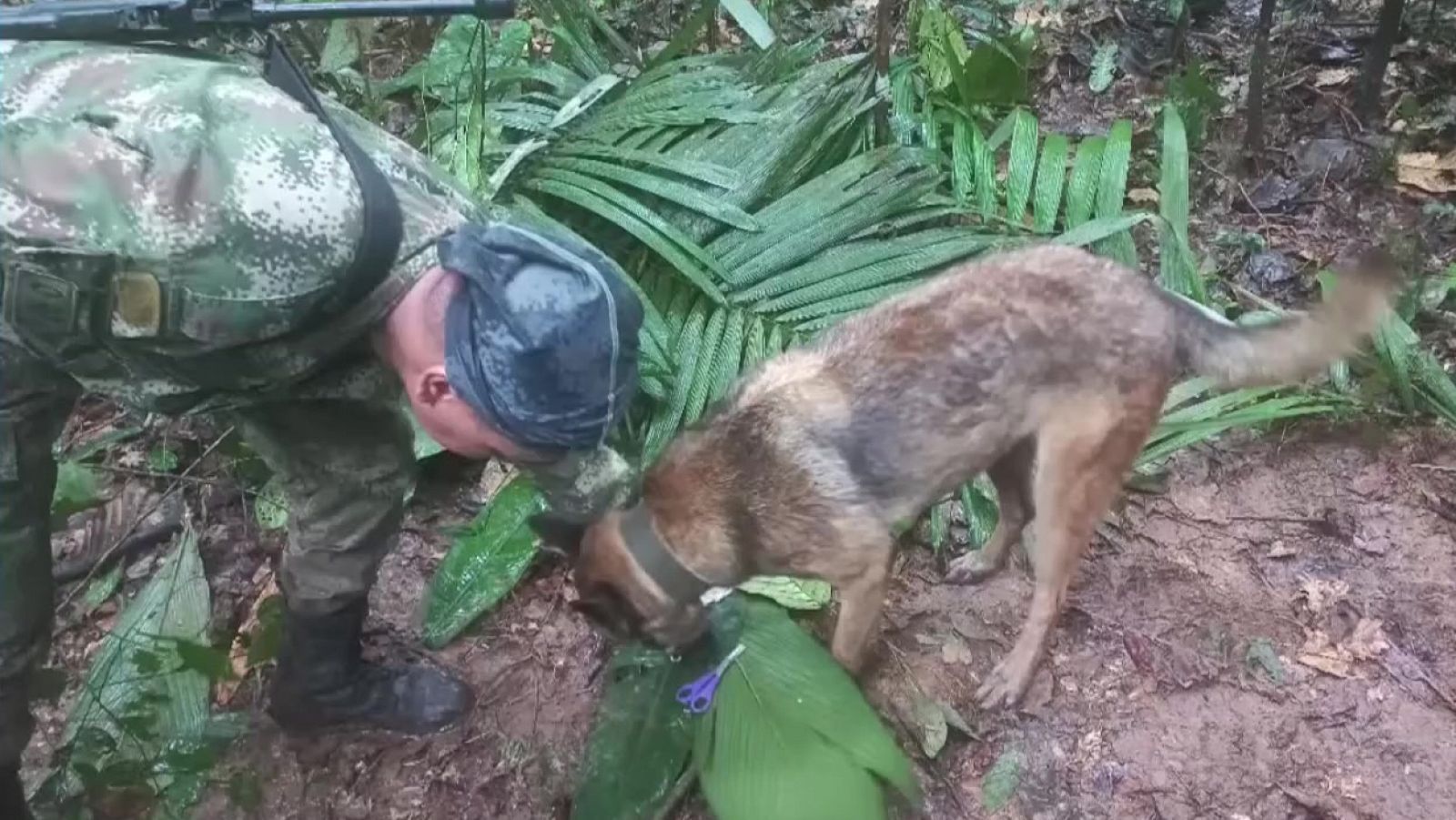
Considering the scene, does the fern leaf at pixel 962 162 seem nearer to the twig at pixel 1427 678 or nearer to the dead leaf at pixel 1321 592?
the dead leaf at pixel 1321 592

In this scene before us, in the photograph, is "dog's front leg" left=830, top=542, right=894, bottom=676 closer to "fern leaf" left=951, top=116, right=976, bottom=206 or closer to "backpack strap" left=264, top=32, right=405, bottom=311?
"backpack strap" left=264, top=32, right=405, bottom=311

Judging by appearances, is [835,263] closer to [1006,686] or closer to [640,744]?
[1006,686]

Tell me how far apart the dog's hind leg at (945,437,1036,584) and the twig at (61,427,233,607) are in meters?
2.60

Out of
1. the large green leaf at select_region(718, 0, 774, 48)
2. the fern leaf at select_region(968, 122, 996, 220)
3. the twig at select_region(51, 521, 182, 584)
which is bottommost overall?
the twig at select_region(51, 521, 182, 584)

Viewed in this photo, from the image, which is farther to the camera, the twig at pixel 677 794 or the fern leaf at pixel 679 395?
the fern leaf at pixel 679 395

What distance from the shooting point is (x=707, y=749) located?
10.8 ft

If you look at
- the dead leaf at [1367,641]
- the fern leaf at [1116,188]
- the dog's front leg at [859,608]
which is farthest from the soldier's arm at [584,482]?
the fern leaf at [1116,188]

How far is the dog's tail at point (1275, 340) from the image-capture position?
3.25 metres

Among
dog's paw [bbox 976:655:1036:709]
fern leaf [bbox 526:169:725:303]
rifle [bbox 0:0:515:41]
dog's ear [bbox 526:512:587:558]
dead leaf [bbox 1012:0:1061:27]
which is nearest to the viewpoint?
rifle [bbox 0:0:515:41]

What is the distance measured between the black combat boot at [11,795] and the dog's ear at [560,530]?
1403 millimetres

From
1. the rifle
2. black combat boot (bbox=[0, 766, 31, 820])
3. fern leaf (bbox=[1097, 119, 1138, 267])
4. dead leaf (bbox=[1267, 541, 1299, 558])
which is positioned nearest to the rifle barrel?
the rifle

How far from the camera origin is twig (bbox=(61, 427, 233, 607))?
417cm

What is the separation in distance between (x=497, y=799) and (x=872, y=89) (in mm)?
3316

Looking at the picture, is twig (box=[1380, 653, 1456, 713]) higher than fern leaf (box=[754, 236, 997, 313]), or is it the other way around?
fern leaf (box=[754, 236, 997, 313])
